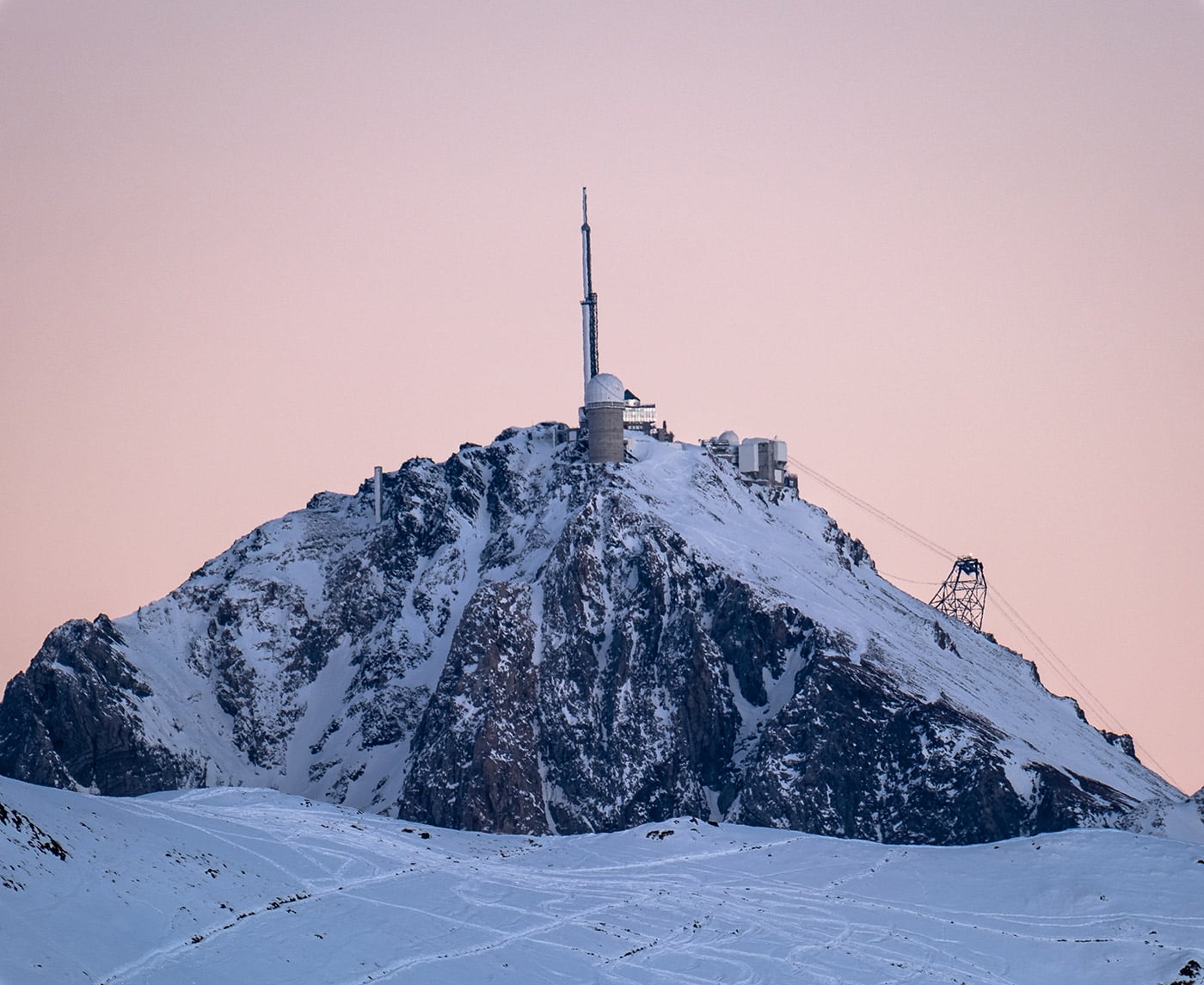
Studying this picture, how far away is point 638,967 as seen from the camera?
4828 inches

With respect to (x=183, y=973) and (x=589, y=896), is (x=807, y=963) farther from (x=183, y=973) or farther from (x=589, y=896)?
(x=183, y=973)

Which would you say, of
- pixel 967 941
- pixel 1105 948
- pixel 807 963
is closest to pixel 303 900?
pixel 807 963

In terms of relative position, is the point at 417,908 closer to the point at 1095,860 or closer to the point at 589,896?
the point at 589,896

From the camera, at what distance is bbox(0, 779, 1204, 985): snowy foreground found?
371 ft

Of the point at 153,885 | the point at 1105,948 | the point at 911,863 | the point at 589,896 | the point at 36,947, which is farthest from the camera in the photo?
the point at 911,863

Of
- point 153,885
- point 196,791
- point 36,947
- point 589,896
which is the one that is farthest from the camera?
Result: point 196,791

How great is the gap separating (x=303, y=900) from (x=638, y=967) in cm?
2168

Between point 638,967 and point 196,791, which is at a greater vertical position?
point 196,791

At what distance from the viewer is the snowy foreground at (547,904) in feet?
371

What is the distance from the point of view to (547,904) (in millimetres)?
135750

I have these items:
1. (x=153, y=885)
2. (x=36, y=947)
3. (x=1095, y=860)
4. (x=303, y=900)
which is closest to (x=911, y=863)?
(x=1095, y=860)

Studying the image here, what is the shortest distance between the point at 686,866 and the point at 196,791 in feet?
147

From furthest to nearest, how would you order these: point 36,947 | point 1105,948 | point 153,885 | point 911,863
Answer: point 911,863 → point 1105,948 → point 153,885 → point 36,947

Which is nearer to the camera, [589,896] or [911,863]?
[589,896]
